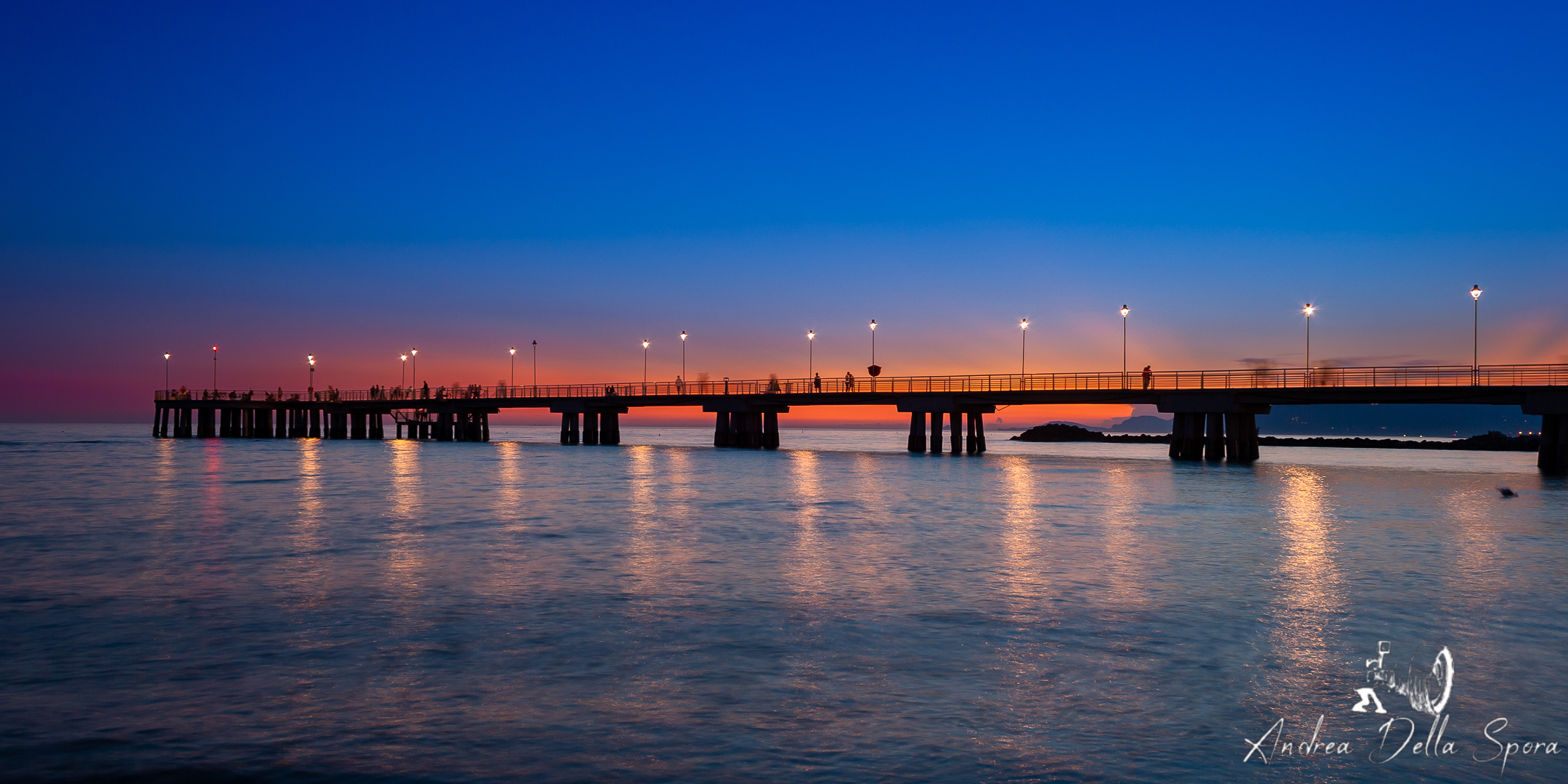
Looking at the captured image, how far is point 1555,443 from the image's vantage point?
54.9m

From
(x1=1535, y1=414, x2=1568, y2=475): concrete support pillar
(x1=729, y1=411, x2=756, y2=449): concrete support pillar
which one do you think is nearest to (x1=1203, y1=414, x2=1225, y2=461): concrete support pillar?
(x1=1535, y1=414, x2=1568, y2=475): concrete support pillar

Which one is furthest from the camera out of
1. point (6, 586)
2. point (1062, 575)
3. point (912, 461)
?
point (912, 461)

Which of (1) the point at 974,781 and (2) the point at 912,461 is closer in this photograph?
(1) the point at 974,781

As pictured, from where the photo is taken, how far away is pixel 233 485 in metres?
41.4

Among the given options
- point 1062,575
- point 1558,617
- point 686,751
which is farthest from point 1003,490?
point 686,751

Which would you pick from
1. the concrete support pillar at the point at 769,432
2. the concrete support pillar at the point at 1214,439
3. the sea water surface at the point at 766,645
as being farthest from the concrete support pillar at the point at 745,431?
the sea water surface at the point at 766,645

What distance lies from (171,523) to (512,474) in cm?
2436

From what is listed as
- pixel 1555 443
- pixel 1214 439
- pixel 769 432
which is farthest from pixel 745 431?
pixel 1555 443

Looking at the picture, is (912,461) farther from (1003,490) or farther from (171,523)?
(171,523)

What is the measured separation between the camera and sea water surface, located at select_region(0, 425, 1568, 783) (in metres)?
8.00

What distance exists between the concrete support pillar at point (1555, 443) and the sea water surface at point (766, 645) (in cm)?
3228

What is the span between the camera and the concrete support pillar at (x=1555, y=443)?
176 ft

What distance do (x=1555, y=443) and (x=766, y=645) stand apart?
2370 inches

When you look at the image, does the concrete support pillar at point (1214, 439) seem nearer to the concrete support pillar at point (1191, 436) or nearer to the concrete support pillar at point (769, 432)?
the concrete support pillar at point (1191, 436)
